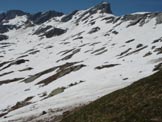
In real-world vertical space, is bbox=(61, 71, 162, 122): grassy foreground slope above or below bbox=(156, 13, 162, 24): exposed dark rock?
below

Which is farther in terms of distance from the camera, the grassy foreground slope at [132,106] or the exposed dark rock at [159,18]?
the exposed dark rock at [159,18]

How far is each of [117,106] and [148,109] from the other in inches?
167

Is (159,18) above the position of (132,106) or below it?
above

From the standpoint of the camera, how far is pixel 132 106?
2378cm

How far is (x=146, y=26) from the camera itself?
505ft

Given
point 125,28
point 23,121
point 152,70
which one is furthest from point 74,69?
point 125,28

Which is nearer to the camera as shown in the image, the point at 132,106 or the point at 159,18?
the point at 132,106

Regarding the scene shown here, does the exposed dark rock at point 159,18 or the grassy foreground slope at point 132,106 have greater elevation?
the exposed dark rock at point 159,18

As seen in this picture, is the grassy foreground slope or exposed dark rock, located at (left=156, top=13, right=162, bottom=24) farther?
exposed dark rock, located at (left=156, top=13, right=162, bottom=24)

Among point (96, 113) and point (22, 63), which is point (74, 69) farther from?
point (22, 63)

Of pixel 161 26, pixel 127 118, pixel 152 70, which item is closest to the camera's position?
pixel 127 118

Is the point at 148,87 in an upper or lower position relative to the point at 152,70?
lower

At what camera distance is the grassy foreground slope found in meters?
21.4

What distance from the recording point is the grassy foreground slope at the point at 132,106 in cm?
2141
